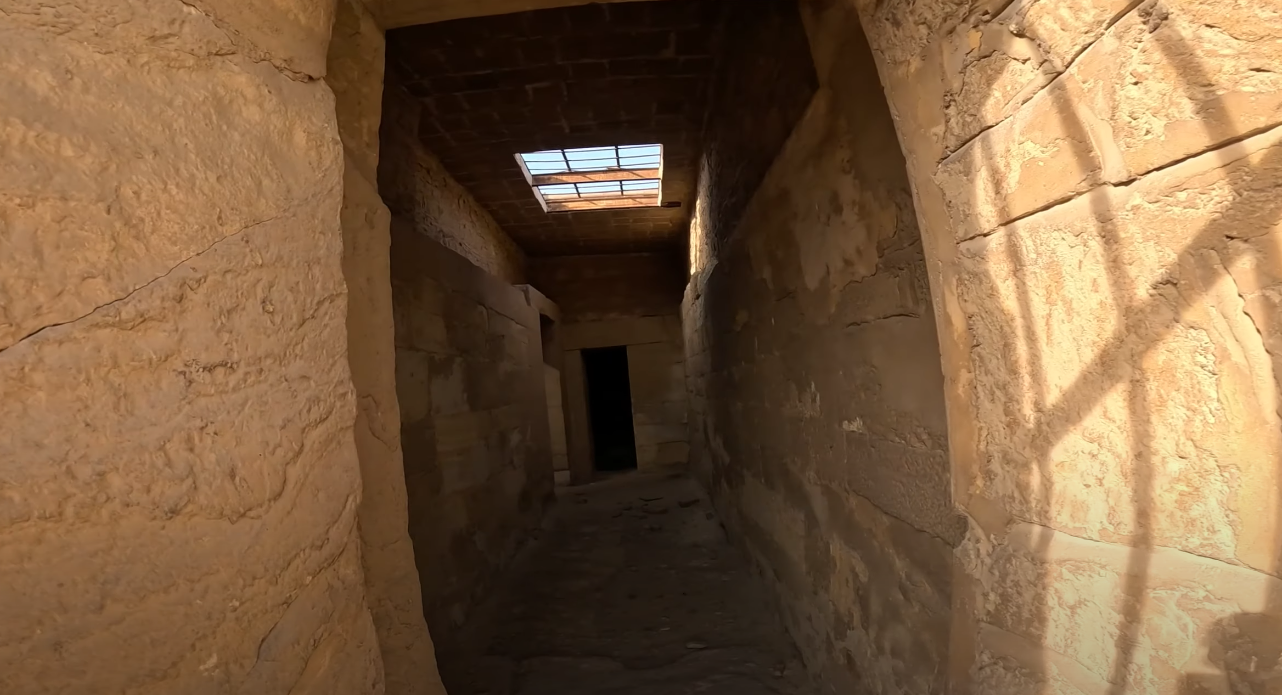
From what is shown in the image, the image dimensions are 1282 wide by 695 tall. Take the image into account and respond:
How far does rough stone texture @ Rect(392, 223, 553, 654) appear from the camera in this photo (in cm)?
270

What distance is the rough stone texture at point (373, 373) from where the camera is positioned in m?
1.50

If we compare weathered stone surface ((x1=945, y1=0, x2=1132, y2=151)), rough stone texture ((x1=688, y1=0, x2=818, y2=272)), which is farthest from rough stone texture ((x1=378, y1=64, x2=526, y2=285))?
weathered stone surface ((x1=945, y1=0, x2=1132, y2=151))

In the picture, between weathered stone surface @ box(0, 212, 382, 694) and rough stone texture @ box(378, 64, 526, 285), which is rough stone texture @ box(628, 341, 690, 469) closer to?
rough stone texture @ box(378, 64, 526, 285)

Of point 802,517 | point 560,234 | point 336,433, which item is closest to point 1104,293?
point 336,433

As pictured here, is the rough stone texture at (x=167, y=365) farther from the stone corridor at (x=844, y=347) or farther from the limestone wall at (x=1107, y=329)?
the limestone wall at (x=1107, y=329)

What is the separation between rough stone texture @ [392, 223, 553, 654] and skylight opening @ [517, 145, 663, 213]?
124 cm

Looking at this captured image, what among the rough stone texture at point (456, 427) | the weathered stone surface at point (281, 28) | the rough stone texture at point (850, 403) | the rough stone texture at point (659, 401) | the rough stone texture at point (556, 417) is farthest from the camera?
the rough stone texture at point (659, 401)

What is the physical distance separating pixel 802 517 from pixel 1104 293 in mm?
1899

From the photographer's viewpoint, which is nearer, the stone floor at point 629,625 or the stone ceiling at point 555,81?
the stone floor at point 629,625

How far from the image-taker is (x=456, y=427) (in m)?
3.26

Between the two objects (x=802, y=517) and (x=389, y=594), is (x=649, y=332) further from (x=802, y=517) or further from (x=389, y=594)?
(x=389, y=594)

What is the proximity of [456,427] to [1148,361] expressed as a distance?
3.04m

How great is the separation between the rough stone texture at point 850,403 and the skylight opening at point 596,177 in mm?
2294

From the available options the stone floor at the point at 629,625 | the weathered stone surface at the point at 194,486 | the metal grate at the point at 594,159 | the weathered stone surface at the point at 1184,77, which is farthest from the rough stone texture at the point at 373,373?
the metal grate at the point at 594,159
